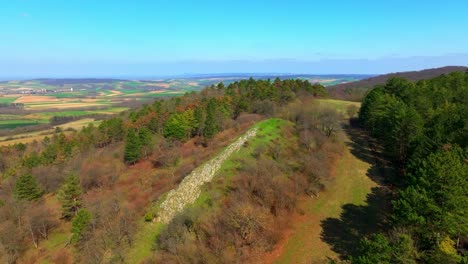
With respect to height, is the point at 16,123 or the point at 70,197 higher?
→ the point at 70,197

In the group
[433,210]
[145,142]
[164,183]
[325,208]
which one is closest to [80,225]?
[164,183]

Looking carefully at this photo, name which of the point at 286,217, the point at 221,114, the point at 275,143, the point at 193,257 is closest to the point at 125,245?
the point at 193,257

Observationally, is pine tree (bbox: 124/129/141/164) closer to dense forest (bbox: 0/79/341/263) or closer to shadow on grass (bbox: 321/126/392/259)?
dense forest (bbox: 0/79/341/263)

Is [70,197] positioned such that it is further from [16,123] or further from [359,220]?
[16,123]

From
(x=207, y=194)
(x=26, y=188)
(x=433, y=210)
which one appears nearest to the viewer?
(x=433, y=210)

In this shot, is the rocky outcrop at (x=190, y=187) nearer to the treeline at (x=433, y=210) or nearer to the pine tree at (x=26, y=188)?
the treeline at (x=433, y=210)
